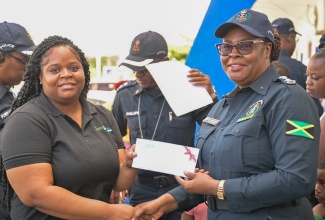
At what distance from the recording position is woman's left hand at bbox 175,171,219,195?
2.73m

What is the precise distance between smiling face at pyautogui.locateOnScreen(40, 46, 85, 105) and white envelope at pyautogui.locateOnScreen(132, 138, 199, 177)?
475 millimetres

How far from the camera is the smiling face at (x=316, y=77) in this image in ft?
13.2

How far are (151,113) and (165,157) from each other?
4.55 ft

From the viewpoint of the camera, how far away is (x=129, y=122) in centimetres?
450

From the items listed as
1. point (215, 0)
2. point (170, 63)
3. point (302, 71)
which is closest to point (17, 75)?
point (170, 63)

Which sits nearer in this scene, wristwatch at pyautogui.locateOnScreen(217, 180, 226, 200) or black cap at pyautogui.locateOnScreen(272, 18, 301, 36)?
wristwatch at pyautogui.locateOnScreen(217, 180, 226, 200)

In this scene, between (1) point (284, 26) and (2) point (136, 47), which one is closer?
(2) point (136, 47)

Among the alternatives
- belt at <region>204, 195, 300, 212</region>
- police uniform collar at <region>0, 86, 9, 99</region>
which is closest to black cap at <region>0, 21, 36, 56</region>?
police uniform collar at <region>0, 86, 9, 99</region>

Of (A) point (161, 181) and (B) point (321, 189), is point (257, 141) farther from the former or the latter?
(A) point (161, 181)

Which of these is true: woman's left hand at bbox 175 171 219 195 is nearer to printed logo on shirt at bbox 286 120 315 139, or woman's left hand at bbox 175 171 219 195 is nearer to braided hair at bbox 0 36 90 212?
printed logo on shirt at bbox 286 120 315 139

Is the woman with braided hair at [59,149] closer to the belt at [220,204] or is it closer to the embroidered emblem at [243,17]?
the belt at [220,204]

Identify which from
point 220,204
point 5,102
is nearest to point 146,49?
point 5,102

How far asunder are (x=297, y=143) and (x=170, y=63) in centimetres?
186

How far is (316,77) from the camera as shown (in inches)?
160
